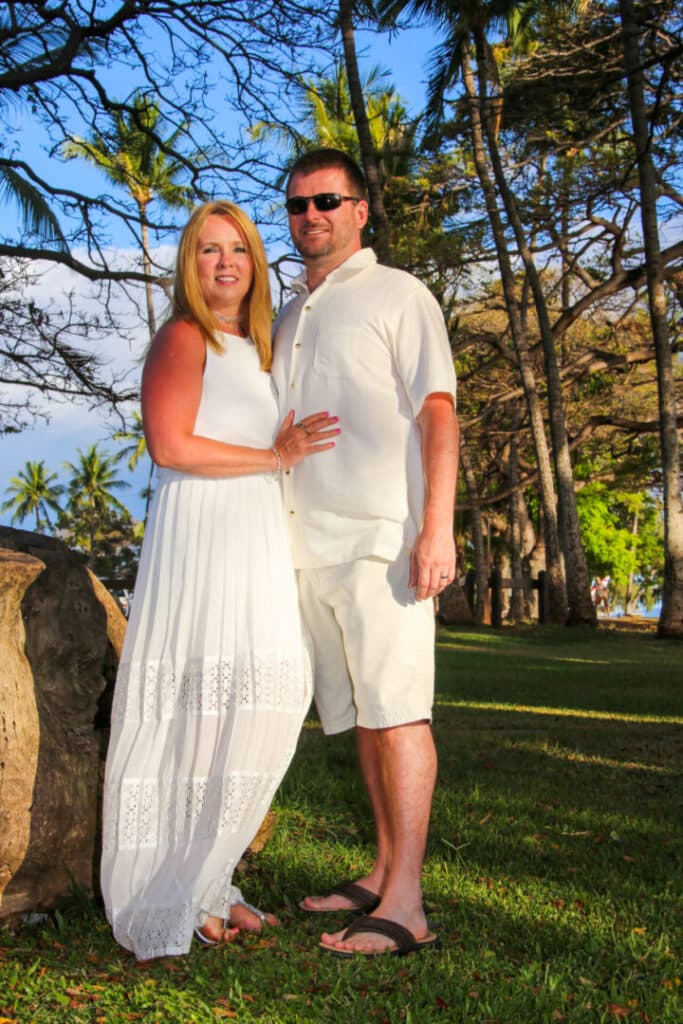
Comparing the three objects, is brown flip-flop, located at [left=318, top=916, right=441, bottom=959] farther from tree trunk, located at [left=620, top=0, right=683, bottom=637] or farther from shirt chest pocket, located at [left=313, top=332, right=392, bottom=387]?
tree trunk, located at [left=620, top=0, right=683, bottom=637]

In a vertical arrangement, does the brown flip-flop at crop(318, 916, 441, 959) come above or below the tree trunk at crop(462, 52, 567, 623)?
below

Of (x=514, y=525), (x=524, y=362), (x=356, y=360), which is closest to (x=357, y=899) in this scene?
(x=356, y=360)

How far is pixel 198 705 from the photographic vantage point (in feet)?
11.3

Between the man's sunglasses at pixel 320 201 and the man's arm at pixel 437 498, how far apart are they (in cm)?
78

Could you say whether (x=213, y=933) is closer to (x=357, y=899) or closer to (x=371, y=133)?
(x=357, y=899)

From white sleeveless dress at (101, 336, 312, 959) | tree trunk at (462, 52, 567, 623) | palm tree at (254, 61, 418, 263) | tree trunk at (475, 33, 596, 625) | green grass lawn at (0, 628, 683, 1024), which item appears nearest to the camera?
green grass lawn at (0, 628, 683, 1024)

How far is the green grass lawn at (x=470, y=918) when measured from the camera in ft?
9.81

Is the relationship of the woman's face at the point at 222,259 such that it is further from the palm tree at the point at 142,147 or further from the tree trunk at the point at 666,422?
the tree trunk at the point at 666,422

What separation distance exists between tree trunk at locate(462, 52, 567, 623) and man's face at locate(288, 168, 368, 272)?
17813mm

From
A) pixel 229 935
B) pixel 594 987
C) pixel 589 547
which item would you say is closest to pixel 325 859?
pixel 229 935

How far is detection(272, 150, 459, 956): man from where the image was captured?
3.50m

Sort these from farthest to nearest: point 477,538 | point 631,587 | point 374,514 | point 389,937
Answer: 1. point 631,587
2. point 477,538
3. point 374,514
4. point 389,937

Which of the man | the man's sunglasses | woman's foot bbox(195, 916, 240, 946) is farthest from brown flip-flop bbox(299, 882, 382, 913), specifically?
the man's sunglasses

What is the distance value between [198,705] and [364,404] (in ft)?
3.66
